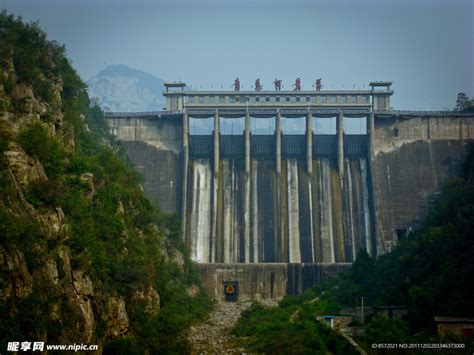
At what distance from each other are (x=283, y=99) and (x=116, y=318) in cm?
4666

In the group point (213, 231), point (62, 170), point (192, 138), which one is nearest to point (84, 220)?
point (62, 170)

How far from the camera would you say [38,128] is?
128ft

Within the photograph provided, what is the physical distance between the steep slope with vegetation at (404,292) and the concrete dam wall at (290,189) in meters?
7.14

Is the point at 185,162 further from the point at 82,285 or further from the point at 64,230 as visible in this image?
the point at 82,285

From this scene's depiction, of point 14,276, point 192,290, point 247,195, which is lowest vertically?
point 192,290

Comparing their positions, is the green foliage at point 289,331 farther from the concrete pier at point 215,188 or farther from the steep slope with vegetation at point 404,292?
the concrete pier at point 215,188

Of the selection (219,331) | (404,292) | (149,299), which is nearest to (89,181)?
(149,299)

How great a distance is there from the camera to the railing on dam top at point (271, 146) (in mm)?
80312

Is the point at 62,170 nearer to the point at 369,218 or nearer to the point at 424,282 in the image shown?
the point at 424,282

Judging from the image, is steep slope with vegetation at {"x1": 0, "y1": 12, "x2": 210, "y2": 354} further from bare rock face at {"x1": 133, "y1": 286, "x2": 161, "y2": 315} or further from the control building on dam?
the control building on dam

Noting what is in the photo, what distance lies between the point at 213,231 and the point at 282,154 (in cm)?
1082

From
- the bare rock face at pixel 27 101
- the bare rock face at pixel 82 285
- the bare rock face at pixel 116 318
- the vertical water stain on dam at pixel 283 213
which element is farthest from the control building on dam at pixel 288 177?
the bare rock face at pixel 82 285

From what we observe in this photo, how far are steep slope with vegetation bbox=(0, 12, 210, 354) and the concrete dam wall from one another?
16.0 meters

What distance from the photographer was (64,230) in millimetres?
35250
